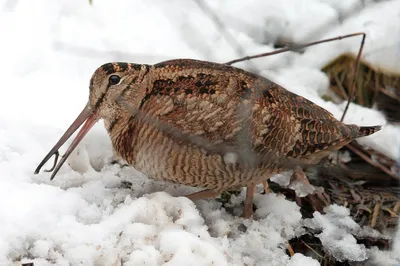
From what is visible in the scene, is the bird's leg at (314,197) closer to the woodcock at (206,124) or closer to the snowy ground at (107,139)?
the snowy ground at (107,139)

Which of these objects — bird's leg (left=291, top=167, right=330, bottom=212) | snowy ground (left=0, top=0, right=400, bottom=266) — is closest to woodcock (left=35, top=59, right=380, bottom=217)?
snowy ground (left=0, top=0, right=400, bottom=266)

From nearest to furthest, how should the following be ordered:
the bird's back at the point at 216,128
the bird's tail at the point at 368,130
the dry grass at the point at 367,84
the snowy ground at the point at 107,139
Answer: the snowy ground at the point at 107,139 → the bird's back at the point at 216,128 → the bird's tail at the point at 368,130 → the dry grass at the point at 367,84

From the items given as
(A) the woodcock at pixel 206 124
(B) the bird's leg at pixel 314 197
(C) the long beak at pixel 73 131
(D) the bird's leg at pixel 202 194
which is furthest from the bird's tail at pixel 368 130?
(C) the long beak at pixel 73 131

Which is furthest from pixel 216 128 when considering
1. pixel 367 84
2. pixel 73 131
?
pixel 367 84

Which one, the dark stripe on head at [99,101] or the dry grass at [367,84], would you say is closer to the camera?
the dark stripe on head at [99,101]

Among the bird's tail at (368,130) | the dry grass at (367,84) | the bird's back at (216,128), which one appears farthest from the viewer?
the dry grass at (367,84)

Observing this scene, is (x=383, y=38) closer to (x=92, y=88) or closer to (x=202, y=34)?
(x=202, y=34)
